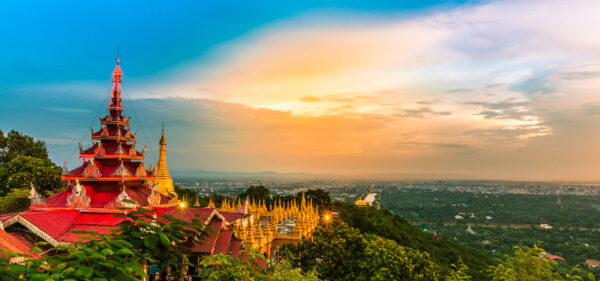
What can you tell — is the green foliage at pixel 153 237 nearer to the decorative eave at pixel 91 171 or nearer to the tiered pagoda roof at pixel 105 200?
the tiered pagoda roof at pixel 105 200

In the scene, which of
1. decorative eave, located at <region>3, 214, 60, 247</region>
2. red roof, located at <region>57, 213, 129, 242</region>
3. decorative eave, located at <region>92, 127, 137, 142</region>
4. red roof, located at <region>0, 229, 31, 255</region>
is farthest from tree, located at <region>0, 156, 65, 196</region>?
red roof, located at <region>0, 229, 31, 255</region>

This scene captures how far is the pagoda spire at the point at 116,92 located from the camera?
61.2 ft

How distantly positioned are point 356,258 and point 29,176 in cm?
3322

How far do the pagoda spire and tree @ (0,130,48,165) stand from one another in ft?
115

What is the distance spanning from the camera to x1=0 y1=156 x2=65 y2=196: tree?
31.5 meters

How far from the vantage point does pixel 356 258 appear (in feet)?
68.8

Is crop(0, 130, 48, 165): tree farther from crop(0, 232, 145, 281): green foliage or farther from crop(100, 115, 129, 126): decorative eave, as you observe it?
crop(0, 232, 145, 281): green foliage

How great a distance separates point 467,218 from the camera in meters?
154

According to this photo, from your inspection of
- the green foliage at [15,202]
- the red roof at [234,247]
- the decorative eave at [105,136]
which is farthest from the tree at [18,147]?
the red roof at [234,247]

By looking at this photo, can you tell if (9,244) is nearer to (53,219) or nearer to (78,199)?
(53,219)

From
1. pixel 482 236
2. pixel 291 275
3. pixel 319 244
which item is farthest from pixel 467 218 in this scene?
pixel 291 275

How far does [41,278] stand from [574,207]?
265932 millimetres

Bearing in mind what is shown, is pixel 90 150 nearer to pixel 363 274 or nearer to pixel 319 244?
pixel 319 244

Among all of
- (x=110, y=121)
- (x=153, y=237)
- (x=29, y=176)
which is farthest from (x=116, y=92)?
(x=29, y=176)
